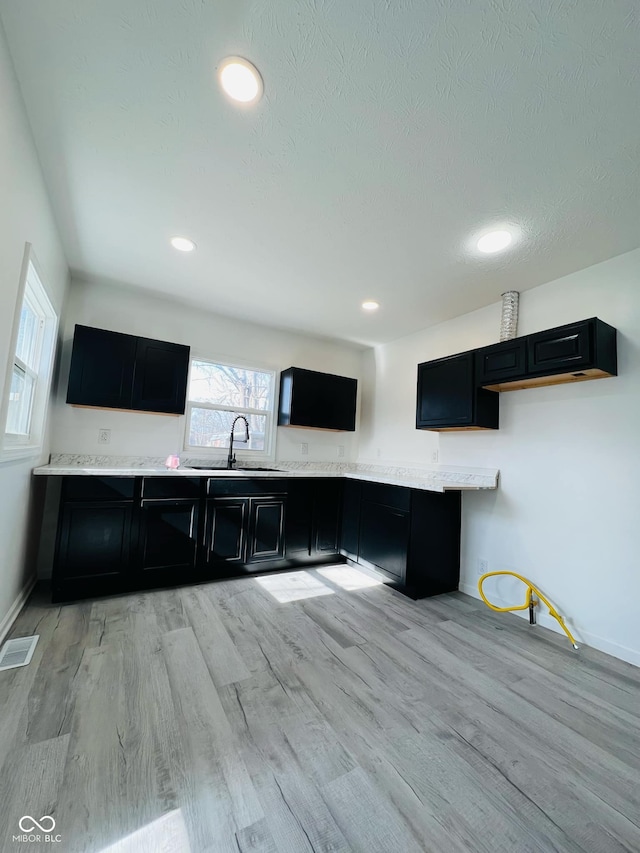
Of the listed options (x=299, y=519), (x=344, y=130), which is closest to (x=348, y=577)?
(x=299, y=519)

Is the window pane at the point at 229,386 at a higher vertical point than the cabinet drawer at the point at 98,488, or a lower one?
higher

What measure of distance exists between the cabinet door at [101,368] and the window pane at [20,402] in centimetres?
41

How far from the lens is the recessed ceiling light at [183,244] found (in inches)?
98.3

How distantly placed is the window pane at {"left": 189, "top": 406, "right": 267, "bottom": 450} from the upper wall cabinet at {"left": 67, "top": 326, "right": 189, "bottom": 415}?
0.43m

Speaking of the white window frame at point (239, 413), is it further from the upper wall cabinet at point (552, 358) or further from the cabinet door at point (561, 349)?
the cabinet door at point (561, 349)

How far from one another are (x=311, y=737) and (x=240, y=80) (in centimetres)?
264

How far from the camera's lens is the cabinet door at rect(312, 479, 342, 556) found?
3.68 meters

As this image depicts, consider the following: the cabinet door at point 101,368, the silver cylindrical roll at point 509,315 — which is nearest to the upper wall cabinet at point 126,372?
the cabinet door at point 101,368

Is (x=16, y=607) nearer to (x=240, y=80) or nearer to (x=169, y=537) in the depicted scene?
(x=169, y=537)

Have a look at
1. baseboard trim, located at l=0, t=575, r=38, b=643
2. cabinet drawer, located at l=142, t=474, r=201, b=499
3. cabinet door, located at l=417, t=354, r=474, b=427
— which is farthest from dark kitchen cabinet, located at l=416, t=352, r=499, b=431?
baseboard trim, located at l=0, t=575, r=38, b=643

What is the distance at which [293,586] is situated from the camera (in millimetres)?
3100

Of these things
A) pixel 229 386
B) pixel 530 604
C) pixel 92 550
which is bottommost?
pixel 530 604

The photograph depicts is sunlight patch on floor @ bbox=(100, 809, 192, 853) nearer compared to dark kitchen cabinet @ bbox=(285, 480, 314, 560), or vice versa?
sunlight patch on floor @ bbox=(100, 809, 192, 853)

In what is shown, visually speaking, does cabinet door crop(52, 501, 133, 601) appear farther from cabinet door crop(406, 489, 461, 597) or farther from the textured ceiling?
cabinet door crop(406, 489, 461, 597)
